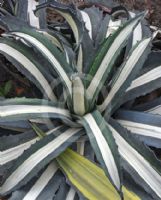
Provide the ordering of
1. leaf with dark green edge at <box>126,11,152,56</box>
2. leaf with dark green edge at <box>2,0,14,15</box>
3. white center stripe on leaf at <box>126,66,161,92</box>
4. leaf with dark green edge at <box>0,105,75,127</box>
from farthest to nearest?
leaf with dark green edge at <box>2,0,14,15</box>
leaf with dark green edge at <box>126,11,152,56</box>
white center stripe on leaf at <box>126,66,161,92</box>
leaf with dark green edge at <box>0,105,75,127</box>

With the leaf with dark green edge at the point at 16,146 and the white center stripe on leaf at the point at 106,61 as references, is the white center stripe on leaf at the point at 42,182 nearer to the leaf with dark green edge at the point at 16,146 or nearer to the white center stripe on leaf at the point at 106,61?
the leaf with dark green edge at the point at 16,146

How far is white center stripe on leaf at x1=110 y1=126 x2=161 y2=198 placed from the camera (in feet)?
3.95

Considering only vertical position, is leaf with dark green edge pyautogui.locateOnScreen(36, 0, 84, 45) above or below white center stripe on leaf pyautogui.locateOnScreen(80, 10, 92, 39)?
above

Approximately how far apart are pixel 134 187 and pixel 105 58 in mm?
401

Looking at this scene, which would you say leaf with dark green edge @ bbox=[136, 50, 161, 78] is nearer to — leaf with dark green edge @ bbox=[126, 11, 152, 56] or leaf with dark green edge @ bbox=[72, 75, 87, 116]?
leaf with dark green edge @ bbox=[126, 11, 152, 56]

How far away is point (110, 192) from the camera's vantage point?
1.25m

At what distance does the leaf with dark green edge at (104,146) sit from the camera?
112 centimetres

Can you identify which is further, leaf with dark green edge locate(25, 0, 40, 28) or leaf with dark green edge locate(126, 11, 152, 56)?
leaf with dark green edge locate(25, 0, 40, 28)

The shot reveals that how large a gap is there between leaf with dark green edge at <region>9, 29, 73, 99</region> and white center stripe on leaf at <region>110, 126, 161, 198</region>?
0.23m

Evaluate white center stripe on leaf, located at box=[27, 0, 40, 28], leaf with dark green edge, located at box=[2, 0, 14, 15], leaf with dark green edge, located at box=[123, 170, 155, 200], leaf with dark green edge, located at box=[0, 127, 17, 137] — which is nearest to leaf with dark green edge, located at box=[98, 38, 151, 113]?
leaf with dark green edge, located at box=[123, 170, 155, 200]

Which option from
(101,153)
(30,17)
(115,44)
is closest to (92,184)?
(101,153)

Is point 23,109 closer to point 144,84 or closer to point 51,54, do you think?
point 51,54

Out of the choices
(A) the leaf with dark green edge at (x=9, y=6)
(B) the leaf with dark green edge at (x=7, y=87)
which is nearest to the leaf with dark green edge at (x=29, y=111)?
(B) the leaf with dark green edge at (x=7, y=87)

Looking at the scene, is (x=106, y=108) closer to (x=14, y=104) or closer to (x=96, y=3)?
(x=14, y=104)
